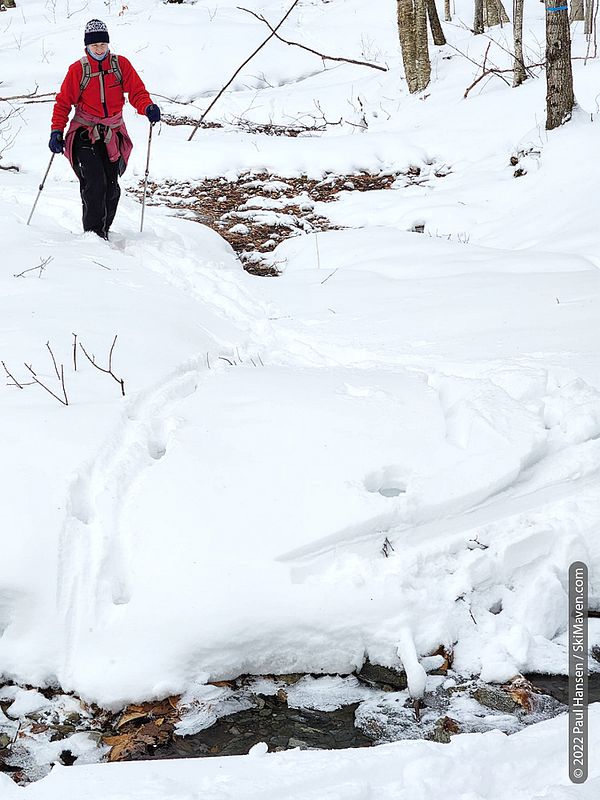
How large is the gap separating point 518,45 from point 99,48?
689 cm

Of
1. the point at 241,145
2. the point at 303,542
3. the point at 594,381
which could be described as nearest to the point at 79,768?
the point at 303,542

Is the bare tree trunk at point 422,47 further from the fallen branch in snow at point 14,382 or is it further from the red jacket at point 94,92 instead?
the fallen branch in snow at point 14,382

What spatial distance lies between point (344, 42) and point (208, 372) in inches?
605

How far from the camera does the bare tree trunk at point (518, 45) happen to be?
427 inches

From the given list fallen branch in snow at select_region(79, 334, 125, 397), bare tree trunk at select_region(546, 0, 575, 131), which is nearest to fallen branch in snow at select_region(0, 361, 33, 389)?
fallen branch in snow at select_region(79, 334, 125, 397)

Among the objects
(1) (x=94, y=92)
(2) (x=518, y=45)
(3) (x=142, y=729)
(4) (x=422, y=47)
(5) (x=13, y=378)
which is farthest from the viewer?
(4) (x=422, y=47)

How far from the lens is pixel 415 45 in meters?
12.8

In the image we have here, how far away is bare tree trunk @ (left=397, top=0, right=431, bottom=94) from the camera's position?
12.5m

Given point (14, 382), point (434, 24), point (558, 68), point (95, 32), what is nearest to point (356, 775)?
point (14, 382)

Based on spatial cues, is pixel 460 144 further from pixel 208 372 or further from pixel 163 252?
pixel 208 372

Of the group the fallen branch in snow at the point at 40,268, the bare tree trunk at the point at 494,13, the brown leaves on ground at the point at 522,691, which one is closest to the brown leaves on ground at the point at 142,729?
the brown leaves on ground at the point at 522,691

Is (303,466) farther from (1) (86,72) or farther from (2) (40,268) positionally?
(1) (86,72)

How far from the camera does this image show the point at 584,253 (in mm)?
6320

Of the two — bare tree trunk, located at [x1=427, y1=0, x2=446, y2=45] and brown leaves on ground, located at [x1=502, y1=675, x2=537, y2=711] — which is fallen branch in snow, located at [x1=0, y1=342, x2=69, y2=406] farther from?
bare tree trunk, located at [x1=427, y1=0, x2=446, y2=45]
